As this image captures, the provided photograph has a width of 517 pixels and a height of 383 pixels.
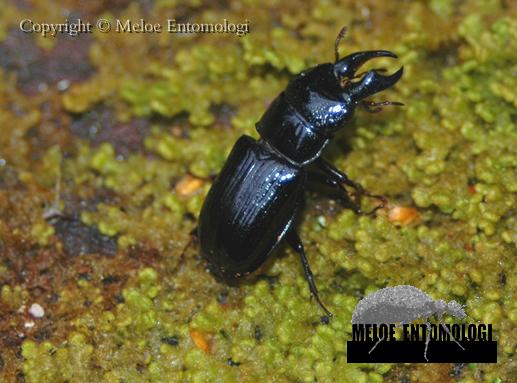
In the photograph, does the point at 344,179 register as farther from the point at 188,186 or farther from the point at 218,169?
the point at 188,186

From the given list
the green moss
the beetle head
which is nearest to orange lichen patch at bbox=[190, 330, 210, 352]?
the green moss

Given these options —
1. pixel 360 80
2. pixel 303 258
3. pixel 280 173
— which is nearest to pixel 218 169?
pixel 280 173

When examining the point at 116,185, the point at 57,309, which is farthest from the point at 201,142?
the point at 57,309

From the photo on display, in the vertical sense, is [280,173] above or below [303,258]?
above

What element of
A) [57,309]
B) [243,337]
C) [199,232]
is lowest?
[57,309]

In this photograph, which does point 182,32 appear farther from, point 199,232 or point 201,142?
point 199,232

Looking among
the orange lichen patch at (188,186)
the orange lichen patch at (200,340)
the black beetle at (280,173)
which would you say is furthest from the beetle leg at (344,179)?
the orange lichen patch at (200,340)
